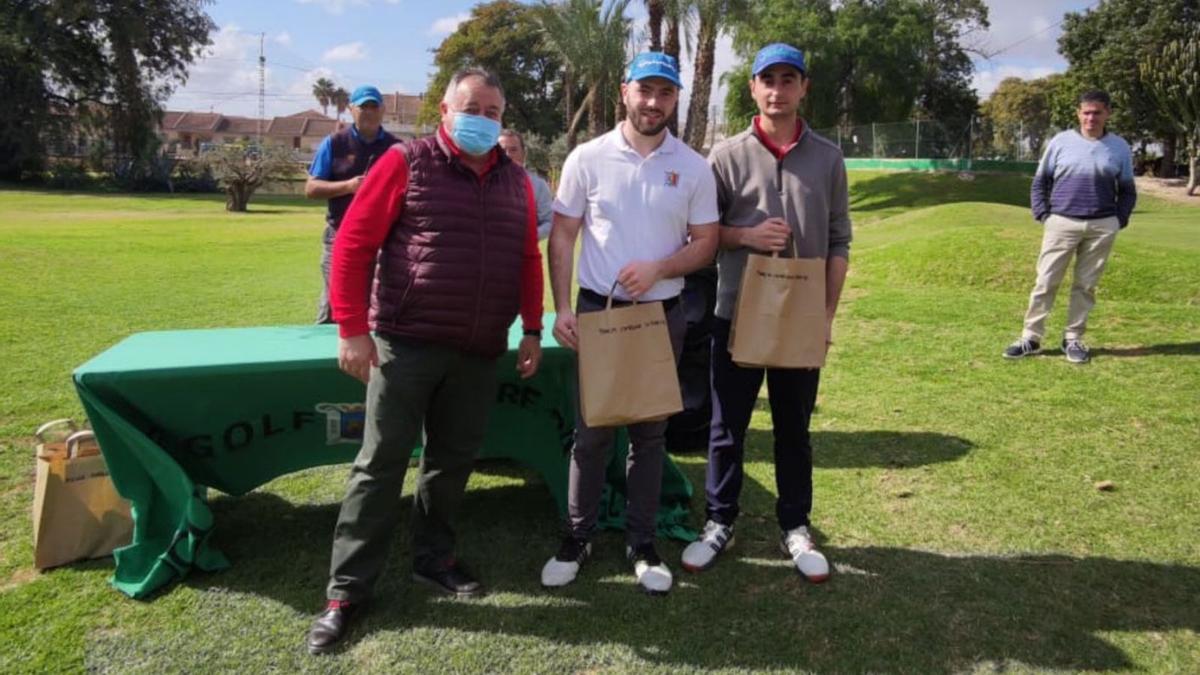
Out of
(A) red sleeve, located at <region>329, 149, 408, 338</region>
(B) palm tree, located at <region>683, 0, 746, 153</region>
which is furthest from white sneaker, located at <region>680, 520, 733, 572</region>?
(B) palm tree, located at <region>683, 0, 746, 153</region>

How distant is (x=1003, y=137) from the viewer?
1438 inches

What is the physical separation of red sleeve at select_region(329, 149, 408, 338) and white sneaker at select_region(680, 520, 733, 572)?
1630 millimetres

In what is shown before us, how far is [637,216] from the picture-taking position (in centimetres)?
301

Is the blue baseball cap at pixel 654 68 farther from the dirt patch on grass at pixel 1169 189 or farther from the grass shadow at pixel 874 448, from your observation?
the dirt patch on grass at pixel 1169 189

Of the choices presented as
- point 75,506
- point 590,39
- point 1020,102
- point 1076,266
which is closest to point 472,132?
point 75,506

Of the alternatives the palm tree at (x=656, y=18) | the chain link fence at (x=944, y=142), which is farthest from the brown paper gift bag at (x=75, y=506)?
the chain link fence at (x=944, y=142)

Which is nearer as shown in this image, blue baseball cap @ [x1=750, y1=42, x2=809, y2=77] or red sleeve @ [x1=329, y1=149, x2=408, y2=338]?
red sleeve @ [x1=329, y1=149, x2=408, y2=338]

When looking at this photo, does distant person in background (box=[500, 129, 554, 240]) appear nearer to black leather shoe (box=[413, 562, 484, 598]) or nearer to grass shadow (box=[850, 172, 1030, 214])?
black leather shoe (box=[413, 562, 484, 598])

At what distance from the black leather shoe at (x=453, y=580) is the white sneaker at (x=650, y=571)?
0.62m

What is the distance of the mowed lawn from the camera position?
9.32 ft

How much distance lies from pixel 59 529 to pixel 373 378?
157 centimetres

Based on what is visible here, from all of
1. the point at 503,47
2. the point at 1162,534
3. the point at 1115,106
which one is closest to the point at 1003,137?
the point at 1115,106

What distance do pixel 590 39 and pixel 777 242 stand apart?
27.8 m

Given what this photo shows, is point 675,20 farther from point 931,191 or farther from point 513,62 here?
point 513,62
